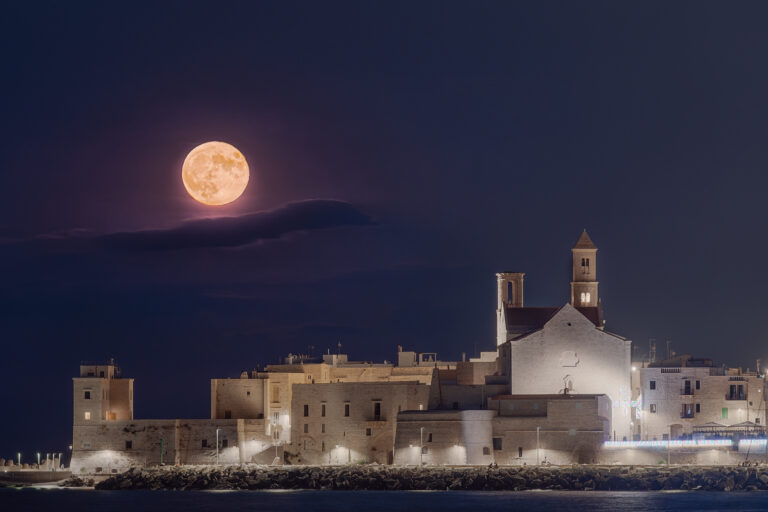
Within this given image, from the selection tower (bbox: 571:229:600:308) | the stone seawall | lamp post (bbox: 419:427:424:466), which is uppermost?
tower (bbox: 571:229:600:308)

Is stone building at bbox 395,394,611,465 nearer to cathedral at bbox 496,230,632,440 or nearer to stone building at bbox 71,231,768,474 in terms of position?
stone building at bbox 71,231,768,474

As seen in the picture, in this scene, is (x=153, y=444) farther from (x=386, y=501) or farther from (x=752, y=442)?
(x=752, y=442)

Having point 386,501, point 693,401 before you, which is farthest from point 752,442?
point 386,501

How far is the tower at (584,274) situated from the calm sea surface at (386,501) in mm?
20041

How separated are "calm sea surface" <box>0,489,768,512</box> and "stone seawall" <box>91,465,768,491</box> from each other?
598mm

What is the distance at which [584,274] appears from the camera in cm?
10475

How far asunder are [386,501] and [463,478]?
18.7ft

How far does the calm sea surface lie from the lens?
80.9 metres

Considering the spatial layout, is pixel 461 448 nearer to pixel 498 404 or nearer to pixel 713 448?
pixel 498 404

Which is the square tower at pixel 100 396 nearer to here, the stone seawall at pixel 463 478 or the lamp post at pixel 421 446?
the stone seawall at pixel 463 478

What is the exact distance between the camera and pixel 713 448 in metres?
90.1

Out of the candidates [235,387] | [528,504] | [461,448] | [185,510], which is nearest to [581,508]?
[528,504]

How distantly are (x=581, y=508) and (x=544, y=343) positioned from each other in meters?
17.8

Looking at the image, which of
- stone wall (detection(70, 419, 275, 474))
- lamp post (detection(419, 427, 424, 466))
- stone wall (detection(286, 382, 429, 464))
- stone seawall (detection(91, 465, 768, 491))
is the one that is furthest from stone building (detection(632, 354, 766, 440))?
stone wall (detection(70, 419, 275, 474))
